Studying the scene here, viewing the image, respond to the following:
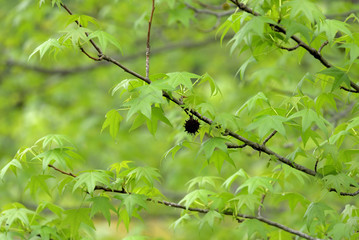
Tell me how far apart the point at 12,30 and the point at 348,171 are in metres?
7.03

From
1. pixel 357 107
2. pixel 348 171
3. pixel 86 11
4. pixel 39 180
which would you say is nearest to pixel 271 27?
pixel 357 107

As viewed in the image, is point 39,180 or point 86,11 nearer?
point 39,180

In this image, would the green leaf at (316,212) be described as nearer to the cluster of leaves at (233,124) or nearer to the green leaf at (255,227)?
the cluster of leaves at (233,124)

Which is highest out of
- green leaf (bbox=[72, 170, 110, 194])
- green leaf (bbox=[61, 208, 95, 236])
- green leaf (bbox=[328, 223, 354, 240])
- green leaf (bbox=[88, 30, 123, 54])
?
green leaf (bbox=[88, 30, 123, 54])

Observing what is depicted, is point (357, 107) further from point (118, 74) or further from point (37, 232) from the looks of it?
point (118, 74)

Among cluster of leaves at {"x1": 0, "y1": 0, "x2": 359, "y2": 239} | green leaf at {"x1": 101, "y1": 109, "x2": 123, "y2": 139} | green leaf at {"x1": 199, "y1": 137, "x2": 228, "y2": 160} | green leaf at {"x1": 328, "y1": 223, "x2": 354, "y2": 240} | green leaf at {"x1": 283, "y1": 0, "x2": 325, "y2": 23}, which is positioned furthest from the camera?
green leaf at {"x1": 101, "y1": 109, "x2": 123, "y2": 139}

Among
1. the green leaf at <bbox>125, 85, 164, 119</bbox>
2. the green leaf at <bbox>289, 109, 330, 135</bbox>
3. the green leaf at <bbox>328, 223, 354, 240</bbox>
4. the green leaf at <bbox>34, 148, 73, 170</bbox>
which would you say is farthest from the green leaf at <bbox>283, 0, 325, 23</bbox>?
the green leaf at <bbox>34, 148, 73, 170</bbox>

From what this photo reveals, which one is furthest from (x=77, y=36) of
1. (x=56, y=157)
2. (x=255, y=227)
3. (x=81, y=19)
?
(x=255, y=227)

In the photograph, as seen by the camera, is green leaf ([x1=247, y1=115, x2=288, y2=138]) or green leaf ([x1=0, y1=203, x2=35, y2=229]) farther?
green leaf ([x1=0, y1=203, x2=35, y2=229])

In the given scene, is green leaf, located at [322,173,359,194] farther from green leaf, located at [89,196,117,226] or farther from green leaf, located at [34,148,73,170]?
green leaf, located at [34,148,73,170]

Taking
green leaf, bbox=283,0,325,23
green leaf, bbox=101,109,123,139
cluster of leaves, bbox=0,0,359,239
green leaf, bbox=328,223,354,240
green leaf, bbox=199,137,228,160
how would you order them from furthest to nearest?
green leaf, bbox=101,109,123,139 → green leaf, bbox=328,223,354,240 → green leaf, bbox=199,137,228,160 → cluster of leaves, bbox=0,0,359,239 → green leaf, bbox=283,0,325,23

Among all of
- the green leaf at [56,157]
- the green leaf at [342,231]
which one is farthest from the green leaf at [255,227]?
the green leaf at [56,157]

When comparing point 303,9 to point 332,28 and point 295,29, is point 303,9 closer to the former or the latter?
point 295,29

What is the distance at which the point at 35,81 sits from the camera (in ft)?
29.5
